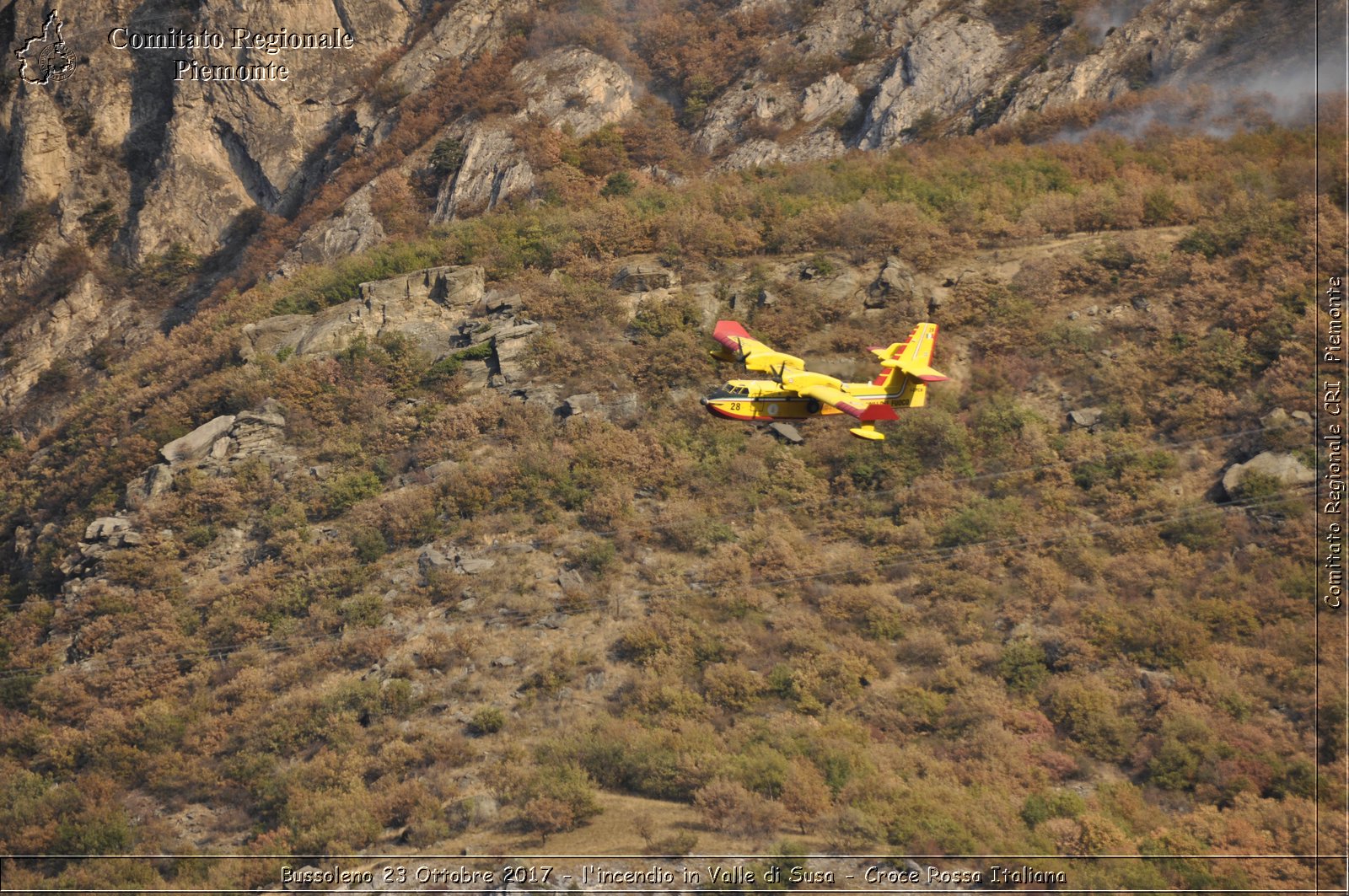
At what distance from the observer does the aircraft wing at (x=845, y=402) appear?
25.2 meters

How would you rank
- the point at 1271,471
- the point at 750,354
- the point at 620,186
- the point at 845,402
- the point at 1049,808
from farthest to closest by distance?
the point at 620,186 < the point at 1271,471 < the point at 750,354 < the point at 845,402 < the point at 1049,808

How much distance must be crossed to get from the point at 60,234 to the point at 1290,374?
62.8 meters

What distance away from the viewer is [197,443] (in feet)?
119

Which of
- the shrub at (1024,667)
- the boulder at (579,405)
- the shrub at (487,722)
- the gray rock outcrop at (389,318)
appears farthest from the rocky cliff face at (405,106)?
the shrub at (1024,667)

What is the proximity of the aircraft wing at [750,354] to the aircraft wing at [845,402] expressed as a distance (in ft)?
2.64

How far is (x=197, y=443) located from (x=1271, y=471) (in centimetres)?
3515

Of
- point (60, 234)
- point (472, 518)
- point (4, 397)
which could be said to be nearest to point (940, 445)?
point (472, 518)

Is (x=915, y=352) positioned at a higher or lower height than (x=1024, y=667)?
higher

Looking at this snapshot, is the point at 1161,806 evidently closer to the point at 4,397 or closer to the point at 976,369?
the point at 976,369

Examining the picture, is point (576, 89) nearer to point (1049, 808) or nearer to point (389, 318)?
point (389, 318)

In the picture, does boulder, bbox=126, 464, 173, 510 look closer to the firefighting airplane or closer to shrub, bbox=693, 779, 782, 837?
the firefighting airplane

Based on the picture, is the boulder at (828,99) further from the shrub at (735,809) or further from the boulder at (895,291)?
the shrub at (735,809)

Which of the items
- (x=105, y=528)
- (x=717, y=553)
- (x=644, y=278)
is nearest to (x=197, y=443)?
(x=105, y=528)

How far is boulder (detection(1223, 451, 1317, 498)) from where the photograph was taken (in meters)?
29.0
